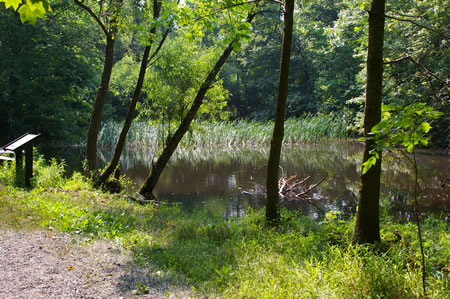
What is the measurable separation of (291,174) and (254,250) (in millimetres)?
7586

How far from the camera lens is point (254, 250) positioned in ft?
13.1

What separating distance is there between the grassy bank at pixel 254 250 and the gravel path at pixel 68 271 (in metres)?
0.22

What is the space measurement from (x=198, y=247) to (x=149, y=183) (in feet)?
15.3

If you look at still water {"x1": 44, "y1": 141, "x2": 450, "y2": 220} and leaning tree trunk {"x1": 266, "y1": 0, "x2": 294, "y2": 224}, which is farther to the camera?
still water {"x1": 44, "y1": 141, "x2": 450, "y2": 220}

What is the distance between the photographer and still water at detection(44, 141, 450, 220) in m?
7.73

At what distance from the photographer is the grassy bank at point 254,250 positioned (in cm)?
286

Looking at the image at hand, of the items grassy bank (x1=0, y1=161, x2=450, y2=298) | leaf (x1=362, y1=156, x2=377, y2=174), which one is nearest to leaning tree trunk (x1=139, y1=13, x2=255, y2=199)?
grassy bank (x1=0, y1=161, x2=450, y2=298)

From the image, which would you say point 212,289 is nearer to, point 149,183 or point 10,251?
point 10,251

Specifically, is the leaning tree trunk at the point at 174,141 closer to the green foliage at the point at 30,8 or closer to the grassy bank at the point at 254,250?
the grassy bank at the point at 254,250

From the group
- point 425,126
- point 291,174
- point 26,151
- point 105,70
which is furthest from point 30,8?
point 291,174

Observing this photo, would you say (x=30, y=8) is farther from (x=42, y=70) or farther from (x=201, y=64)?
(x=42, y=70)

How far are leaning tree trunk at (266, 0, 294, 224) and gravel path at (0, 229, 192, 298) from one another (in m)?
2.26

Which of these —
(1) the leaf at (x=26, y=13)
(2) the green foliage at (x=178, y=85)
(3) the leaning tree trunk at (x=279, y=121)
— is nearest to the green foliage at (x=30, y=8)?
(1) the leaf at (x=26, y=13)

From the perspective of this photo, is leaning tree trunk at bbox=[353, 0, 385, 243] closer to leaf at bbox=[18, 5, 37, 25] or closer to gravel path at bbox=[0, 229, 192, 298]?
gravel path at bbox=[0, 229, 192, 298]
